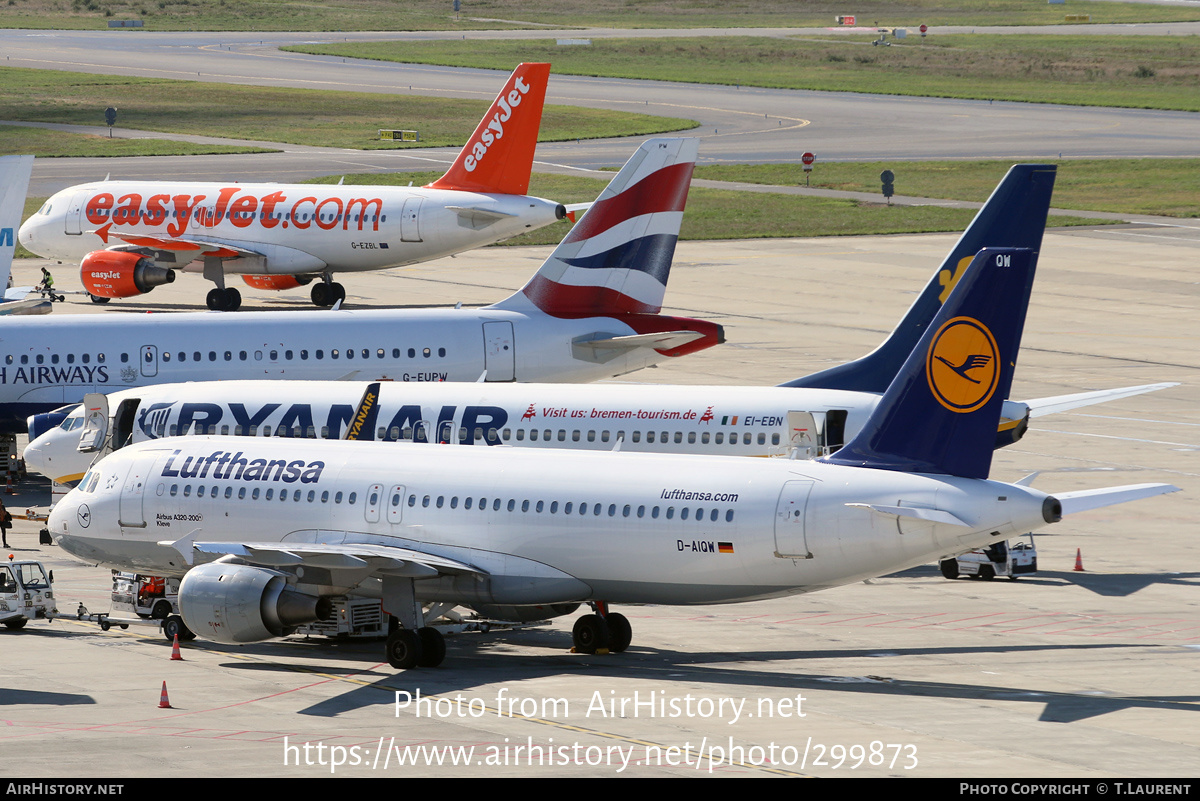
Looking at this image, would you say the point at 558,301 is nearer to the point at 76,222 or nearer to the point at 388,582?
the point at 388,582

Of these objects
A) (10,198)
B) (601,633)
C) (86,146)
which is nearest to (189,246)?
(10,198)

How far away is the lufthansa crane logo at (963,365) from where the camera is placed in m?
28.0

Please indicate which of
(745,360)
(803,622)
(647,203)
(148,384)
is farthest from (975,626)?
(745,360)

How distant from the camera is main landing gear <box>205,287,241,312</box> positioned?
7169 cm

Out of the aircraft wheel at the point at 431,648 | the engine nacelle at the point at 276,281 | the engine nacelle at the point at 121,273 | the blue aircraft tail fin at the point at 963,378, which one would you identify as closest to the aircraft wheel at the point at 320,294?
the engine nacelle at the point at 276,281

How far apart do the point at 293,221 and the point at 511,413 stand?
34288 mm

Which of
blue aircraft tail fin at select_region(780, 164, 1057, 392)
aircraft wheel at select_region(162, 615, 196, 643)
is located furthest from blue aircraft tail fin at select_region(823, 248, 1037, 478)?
aircraft wheel at select_region(162, 615, 196, 643)

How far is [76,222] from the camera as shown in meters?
72.3

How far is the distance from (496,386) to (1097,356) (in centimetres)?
3174

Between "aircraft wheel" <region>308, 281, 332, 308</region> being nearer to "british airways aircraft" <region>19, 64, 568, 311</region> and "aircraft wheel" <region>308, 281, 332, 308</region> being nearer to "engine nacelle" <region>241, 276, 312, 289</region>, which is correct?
"engine nacelle" <region>241, 276, 312, 289</region>

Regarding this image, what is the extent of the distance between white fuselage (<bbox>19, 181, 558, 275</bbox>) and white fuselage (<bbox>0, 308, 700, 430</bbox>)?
21756mm

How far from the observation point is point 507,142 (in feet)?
235

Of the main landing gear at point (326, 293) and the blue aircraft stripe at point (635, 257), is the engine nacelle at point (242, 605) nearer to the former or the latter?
the blue aircraft stripe at point (635, 257)

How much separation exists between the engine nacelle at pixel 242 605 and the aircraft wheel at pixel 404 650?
1477 mm
